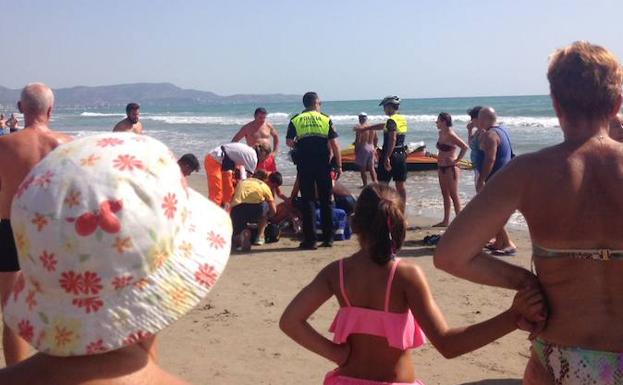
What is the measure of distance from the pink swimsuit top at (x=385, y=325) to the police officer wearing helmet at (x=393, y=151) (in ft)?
24.0

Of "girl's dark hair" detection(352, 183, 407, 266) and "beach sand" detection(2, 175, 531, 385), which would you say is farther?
"beach sand" detection(2, 175, 531, 385)

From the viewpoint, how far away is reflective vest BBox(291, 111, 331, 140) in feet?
26.7

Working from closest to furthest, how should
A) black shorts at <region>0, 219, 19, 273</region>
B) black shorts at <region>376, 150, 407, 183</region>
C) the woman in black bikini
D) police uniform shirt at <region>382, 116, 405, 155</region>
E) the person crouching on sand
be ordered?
1. the person crouching on sand
2. black shorts at <region>0, 219, 19, 273</region>
3. the woman in black bikini
4. police uniform shirt at <region>382, 116, 405, 155</region>
5. black shorts at <region>376, 150, 407, 183</region>

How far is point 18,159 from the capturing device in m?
4.36

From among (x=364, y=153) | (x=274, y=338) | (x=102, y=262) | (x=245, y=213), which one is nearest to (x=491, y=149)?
(x=245, y=213)

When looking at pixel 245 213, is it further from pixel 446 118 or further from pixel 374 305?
pixel 374 305

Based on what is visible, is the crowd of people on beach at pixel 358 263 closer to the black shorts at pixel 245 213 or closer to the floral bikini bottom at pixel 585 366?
the floral bikini bottom at pixel 585 366

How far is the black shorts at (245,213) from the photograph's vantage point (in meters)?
8.29

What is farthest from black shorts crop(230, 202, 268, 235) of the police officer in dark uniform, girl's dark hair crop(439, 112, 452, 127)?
girl's dark hair crop(439, 112, 452, 127)

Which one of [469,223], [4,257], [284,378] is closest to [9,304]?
[469,223]

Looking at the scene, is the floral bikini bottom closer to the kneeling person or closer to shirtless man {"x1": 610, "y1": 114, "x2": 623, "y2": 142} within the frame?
shirtless man {"x1": 610, "y1": 114, "x2": 623, "y2": 142}

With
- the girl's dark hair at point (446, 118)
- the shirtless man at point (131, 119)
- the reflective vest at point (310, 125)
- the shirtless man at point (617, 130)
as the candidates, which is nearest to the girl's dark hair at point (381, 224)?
the shirtless man at point (617, 130)

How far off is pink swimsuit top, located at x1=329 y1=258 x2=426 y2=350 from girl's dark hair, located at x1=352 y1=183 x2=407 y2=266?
0.07 metres

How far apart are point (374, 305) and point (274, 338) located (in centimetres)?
270
